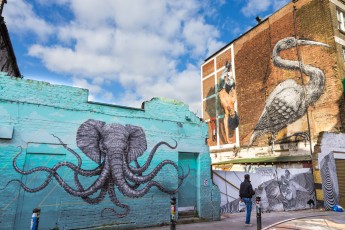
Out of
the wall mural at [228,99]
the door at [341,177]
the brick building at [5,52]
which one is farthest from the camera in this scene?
the wall mural at [228,99]

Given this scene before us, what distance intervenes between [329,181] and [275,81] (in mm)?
9005

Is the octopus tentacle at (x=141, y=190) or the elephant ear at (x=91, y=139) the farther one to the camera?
the octopus tentacle at (x=141, y=190)

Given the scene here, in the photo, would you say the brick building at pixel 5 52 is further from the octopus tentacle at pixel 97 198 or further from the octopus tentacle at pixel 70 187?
the octopus tentacle at pixel 97 198

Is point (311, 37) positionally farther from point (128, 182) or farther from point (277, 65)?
point (128, 182)

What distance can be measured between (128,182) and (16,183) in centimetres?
331

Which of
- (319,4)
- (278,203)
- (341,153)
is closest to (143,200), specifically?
(278,203)

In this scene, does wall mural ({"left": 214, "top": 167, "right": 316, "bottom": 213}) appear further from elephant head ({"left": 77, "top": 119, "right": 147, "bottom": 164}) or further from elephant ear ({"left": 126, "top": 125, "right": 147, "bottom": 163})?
elephant head ({"left": 77, "top": 119, "right": 147, "bottom": 164})

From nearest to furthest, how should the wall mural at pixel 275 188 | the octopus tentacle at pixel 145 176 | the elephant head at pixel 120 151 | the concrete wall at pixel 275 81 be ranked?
the elephant head at pixel 120 151
the octopus tentacle at pixel 145 176
the wall mural at pixel 275 188
the concrete wall at pixel 275 81

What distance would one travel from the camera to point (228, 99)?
976 inches

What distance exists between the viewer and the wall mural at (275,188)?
12180 mm

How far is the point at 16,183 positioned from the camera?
6.80 meters

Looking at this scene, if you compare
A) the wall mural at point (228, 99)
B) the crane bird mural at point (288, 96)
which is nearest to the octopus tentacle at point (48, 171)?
the crane bird mural at point (288, 96)

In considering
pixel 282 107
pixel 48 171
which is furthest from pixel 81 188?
pixel 282 107

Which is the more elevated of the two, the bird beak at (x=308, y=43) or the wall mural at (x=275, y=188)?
the bird beak at (x=308, y=43)
